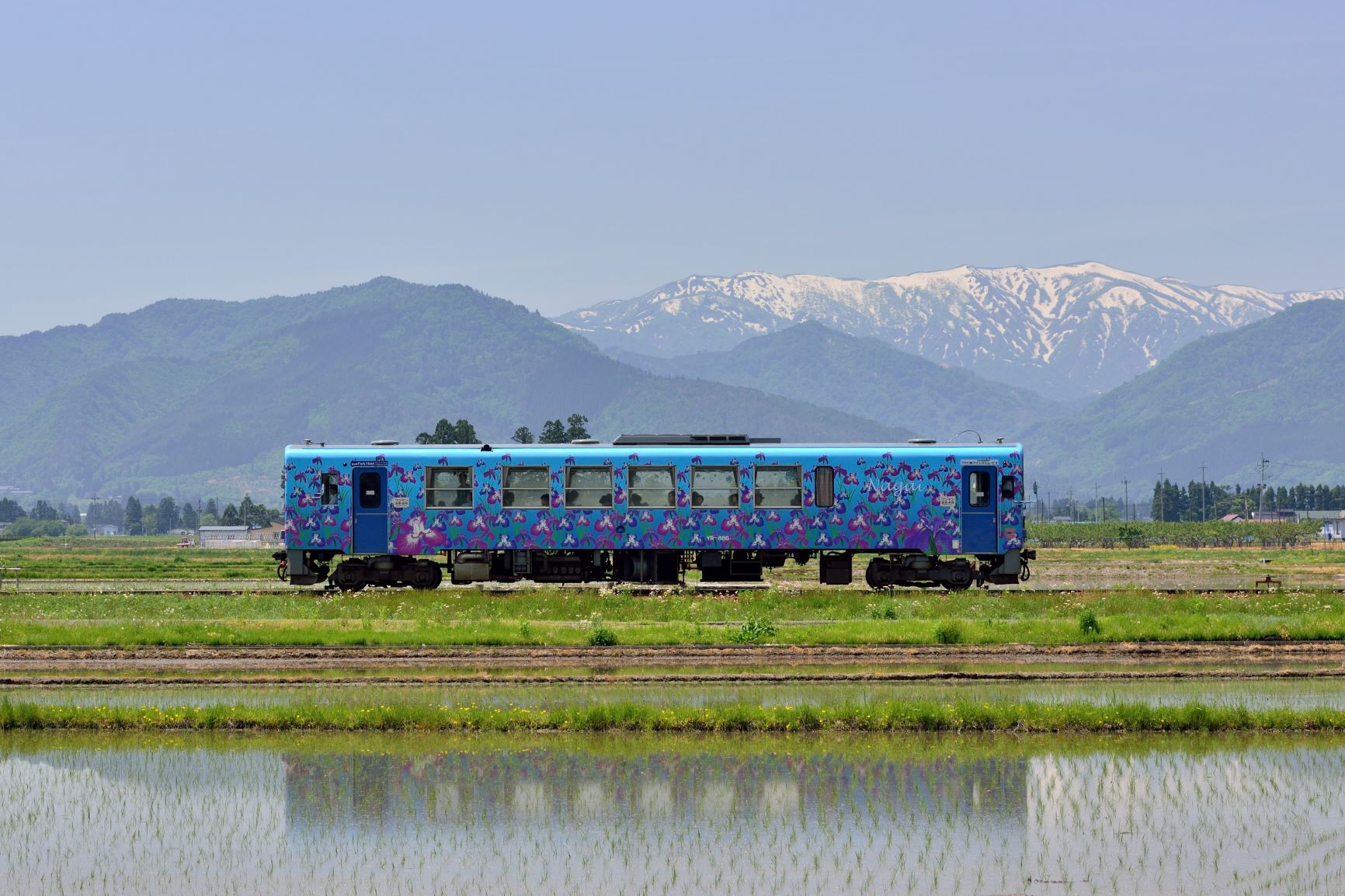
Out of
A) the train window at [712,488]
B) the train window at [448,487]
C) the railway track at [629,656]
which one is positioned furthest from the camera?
the train window at [448,487]

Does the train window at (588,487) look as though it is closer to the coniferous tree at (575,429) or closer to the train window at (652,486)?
the train window at (652,486)

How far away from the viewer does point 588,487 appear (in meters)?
45.6

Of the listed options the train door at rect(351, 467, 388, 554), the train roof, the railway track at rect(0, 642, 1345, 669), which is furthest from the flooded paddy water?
the train roof

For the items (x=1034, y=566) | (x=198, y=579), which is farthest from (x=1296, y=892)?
(x=1034, y=566)

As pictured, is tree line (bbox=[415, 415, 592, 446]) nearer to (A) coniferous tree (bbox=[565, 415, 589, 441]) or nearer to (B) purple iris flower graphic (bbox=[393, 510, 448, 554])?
(A) coniferous tree (bbox=[565, 415, 589, 441])

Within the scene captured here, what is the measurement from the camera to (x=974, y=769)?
20219 millimetres

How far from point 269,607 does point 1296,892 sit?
31779 mm

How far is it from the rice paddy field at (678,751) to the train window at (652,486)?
6096 millimetres

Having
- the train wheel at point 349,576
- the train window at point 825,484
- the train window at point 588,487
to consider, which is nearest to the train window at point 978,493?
the train window at point 825,484

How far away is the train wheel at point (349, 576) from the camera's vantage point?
153 ft

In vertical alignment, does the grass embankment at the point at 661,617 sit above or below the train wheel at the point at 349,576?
below

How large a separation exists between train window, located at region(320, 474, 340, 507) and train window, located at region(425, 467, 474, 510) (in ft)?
8.37

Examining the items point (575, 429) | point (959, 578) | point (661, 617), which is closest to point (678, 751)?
point (661, 617)

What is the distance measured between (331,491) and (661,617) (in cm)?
1244
